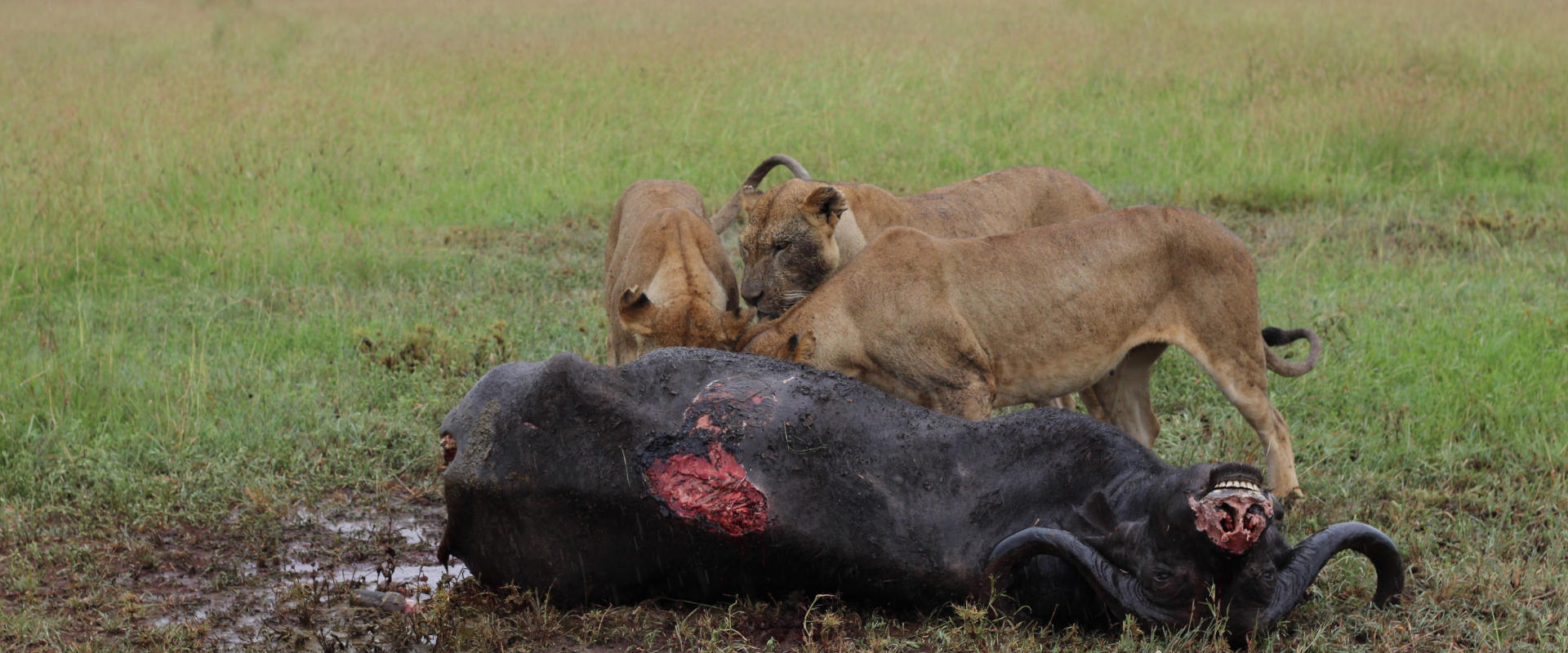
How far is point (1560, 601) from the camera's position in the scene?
477cm

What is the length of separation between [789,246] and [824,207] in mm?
242

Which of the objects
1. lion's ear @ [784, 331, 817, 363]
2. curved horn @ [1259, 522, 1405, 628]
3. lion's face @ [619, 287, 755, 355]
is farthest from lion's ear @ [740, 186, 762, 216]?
curved horn @ [1259, 522, 1405, 628]

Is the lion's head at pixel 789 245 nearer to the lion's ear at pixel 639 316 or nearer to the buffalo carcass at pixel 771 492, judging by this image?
the lion's ear at pixel 639 316

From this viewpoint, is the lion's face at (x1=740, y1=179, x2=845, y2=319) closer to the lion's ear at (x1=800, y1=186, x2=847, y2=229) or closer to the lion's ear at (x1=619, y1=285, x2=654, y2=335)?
the lion's ear at (x1=800, y1=186, x2=847, y2=229)

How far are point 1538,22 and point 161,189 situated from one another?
1605cm

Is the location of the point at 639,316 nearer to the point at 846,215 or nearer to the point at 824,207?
the point at 824,207

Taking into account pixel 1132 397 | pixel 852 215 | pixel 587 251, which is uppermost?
pixel 852 215

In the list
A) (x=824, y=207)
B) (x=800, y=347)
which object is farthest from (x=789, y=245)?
(x=800, y=347)

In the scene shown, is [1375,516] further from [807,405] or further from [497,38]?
[497,38]

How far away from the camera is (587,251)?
1069cm

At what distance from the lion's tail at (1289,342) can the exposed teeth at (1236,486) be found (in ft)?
8.11

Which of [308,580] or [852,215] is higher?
[852,215]

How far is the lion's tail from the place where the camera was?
239 inches

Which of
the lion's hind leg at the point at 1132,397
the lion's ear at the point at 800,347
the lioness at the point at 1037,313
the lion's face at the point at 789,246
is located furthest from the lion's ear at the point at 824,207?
the lion's hind leg at the point at 1132,397
